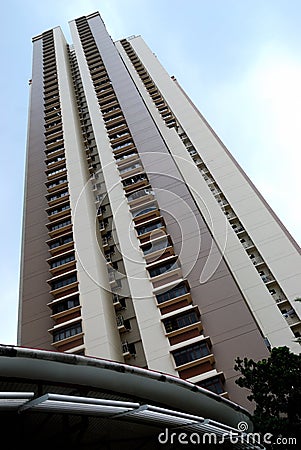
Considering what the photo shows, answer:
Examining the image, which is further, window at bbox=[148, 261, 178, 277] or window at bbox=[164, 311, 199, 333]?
window at bbox=[148, 261, 178, 277]

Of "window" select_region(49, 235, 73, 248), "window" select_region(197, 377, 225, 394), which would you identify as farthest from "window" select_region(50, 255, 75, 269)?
"window" select_region(197, 377, 225, 394)

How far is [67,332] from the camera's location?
72.5ft

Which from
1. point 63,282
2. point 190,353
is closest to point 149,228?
point 63,282

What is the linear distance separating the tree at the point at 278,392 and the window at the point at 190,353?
7407 millimetres

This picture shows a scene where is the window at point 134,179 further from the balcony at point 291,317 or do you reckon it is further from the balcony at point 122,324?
the balcony at point 291,317

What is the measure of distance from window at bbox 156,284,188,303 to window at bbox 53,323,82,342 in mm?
4348

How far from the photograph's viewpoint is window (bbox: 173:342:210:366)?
18.8 metres

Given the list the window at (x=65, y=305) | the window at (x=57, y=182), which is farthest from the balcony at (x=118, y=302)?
the window at (x=57, y=182)

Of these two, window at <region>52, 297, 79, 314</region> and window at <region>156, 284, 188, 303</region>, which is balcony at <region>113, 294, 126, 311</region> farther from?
window at <region>156, 284, 188, 303</region>

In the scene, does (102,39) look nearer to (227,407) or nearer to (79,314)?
(79,314)

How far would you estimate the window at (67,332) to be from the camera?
21953 mm

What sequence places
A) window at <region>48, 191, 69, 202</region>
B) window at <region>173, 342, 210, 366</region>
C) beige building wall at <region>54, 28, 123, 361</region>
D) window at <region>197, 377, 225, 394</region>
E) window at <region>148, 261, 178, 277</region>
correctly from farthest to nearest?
window at <region>48, 191, 69, 202</region> < window at <region>148, 261, 178, 277</region> < beige building wall at <region>54, 28, 123, 361</region> < window at <region>173, 342, 210, 366</region> < window at <region>197, 377, 225, 394</region>

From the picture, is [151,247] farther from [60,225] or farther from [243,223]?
[60,225]

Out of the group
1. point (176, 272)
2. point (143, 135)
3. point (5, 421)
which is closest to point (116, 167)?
point (143, 135)
